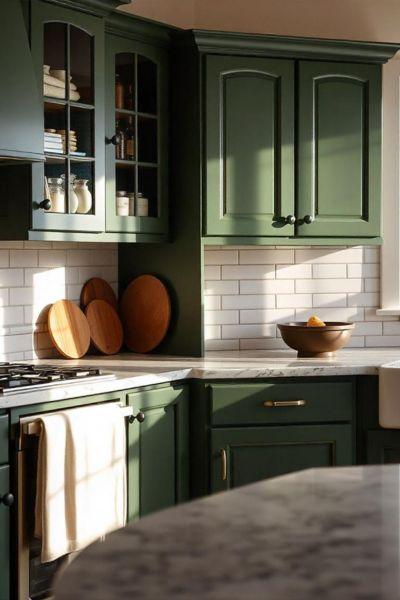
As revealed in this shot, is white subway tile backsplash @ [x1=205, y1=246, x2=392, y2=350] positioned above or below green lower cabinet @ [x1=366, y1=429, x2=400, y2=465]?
above

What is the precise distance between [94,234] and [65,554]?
1329 millimetres

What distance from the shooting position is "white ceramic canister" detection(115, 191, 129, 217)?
4.34 metres

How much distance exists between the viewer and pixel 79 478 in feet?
11.4

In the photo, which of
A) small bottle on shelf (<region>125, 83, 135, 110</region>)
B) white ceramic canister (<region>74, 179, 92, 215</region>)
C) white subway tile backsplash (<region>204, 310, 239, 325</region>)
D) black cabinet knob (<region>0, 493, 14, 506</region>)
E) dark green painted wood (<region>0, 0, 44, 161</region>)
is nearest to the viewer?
black cabinet knob (<region>0, 493, 14, 506</region>)

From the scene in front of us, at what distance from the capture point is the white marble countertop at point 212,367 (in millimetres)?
3751

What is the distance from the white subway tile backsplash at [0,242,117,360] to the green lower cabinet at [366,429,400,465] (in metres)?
1.45

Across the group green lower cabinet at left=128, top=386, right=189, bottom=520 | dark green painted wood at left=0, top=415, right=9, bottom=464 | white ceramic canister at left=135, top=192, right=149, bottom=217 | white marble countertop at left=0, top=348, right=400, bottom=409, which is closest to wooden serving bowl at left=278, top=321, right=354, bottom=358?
white marble countertop at left=0, top=348, right=400, bottom=409

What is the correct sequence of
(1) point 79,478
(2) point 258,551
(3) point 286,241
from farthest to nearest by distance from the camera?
(3) point 286,241, (1) point 79,478, (2) point 258,551

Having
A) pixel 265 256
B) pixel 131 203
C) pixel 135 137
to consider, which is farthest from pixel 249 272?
pixel 135 137

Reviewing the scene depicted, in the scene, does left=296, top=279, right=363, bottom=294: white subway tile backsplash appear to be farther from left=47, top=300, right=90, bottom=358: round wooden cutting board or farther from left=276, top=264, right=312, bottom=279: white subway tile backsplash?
left=47, top=300, right=90, bottom=358: round wooden cutting board

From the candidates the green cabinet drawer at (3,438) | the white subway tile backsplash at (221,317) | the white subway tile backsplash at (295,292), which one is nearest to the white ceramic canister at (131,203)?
the white subway tile backsplash at (295,292)

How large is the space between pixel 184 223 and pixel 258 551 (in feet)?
11.4

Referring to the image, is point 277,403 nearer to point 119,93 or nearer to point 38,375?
point 38,375

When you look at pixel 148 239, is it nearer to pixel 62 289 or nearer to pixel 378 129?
pixel 62 289
